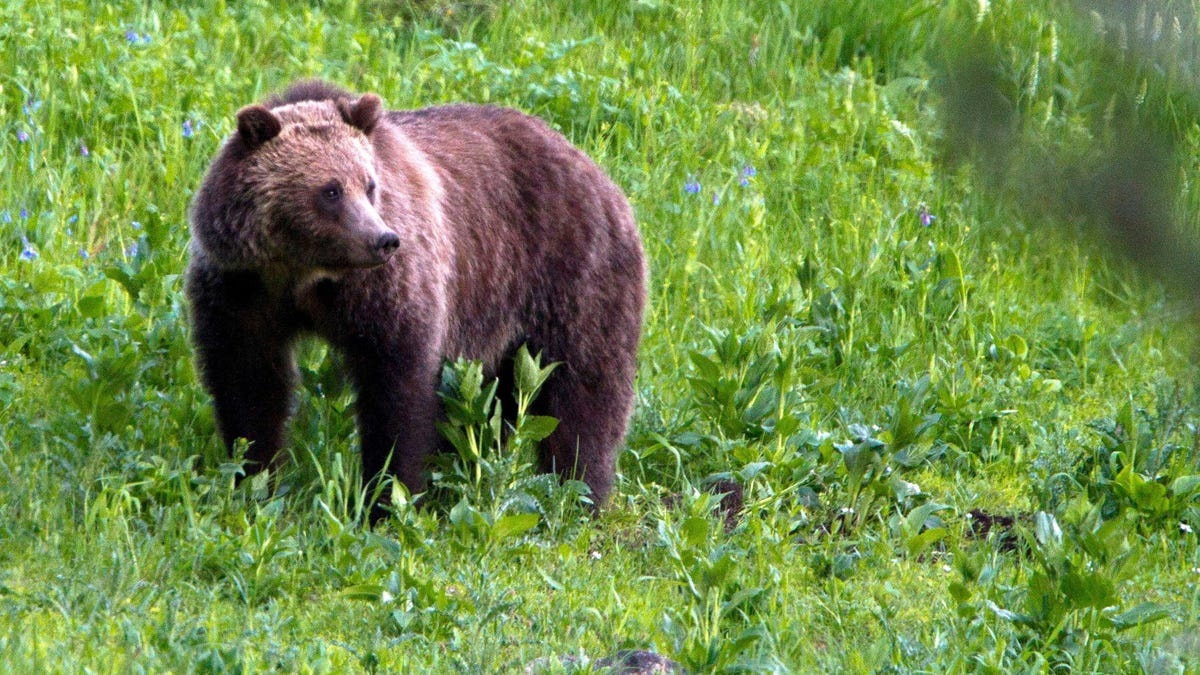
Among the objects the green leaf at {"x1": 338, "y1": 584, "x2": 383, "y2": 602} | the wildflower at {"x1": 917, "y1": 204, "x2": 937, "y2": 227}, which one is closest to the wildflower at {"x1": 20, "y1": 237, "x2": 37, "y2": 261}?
the green leaf at {"x1": 338, "y1": 584, "x2": 383, "y2": 602}

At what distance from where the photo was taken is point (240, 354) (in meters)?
4.72

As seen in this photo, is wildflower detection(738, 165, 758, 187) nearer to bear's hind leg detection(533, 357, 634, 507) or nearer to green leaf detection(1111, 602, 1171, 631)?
Answer: bear's hind leg detection(533, 357, 634, 507)

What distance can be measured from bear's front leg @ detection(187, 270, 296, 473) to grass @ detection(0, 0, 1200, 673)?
0.19m

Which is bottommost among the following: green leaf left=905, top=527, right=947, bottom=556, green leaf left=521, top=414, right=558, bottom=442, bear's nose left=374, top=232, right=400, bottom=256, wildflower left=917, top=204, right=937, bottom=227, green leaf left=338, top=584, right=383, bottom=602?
green leaf left=905, top=527, right=947, bottom=556

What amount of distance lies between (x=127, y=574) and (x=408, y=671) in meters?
0.81

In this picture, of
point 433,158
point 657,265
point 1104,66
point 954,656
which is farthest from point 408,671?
point 657,265

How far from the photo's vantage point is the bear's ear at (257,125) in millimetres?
4496

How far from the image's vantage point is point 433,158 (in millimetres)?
5156

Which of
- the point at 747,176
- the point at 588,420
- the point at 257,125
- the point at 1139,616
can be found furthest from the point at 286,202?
the point at 747,176

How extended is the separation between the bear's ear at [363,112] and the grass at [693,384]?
100 cm

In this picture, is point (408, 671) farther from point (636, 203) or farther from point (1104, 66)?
point (636, 203)

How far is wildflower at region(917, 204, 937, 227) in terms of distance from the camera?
24.3ft

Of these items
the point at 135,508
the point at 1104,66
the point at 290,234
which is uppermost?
the point at 1104,66

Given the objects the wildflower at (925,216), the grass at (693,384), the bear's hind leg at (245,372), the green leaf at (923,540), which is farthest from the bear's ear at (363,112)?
the wildflower at (925,216)
